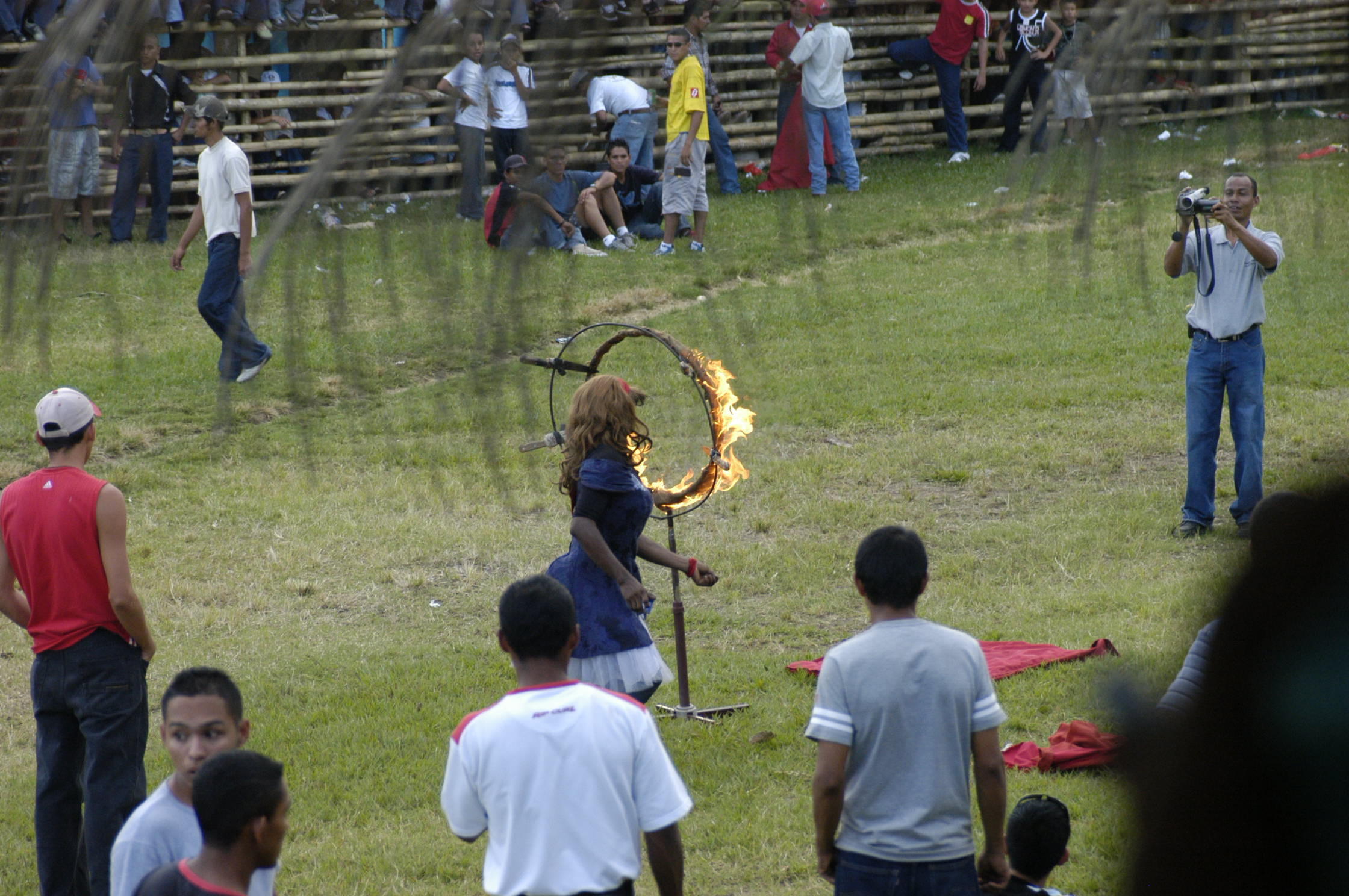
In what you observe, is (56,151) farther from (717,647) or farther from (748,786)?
(717,647)

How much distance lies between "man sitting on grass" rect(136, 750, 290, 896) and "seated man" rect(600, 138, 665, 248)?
1.57m

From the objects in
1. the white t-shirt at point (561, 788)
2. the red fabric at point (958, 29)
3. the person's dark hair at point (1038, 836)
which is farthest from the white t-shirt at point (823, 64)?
the person's dark hair at point (1038, 836)

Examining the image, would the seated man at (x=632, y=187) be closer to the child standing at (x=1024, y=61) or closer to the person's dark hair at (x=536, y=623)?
the child standing at (x=1024, y=61)

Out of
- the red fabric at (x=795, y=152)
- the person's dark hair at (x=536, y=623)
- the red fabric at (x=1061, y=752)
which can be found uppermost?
A: the red fabric at (x=795, y=152)

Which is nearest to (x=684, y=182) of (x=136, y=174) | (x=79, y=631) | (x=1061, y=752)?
(x=136, y=174)

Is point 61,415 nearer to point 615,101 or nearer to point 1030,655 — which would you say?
point 615,101

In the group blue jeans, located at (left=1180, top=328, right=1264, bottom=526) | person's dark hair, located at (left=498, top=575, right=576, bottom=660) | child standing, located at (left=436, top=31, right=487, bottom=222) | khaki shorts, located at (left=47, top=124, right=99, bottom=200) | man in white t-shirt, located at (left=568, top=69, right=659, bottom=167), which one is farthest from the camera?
blue jeans, located at (left=1180, top=328, right=1264, bottom=526)

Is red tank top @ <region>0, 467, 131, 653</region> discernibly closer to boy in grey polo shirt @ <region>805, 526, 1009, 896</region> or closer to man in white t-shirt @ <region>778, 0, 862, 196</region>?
boy in grey polo shirt @ <region>805, 526, 1009, 896</region>

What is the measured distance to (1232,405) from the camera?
25.0 ft

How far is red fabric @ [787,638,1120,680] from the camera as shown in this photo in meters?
6.29

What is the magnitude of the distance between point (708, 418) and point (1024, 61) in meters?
3.87

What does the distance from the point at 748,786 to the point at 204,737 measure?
2.67 metres

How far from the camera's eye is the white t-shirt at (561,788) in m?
3.09

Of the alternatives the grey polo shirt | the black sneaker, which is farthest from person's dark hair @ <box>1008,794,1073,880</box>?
the black sneaker
